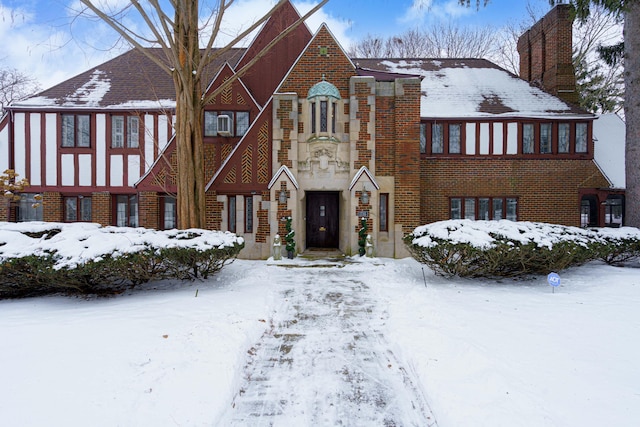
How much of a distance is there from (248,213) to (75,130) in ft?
26.9

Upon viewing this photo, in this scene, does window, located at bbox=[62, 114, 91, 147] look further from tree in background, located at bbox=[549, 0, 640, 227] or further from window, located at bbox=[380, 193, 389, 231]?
tree in background, located at bbox=[549, 0, 640, 227]

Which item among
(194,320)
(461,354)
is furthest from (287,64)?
(461,354)

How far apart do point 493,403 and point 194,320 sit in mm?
4147

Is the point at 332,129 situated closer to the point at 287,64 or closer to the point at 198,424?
the point at 287,64

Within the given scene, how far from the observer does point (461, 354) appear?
4.31m

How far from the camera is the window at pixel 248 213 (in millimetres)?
12141

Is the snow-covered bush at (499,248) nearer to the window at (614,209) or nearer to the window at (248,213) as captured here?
the window at (248,213)

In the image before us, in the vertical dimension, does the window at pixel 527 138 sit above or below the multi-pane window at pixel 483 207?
above

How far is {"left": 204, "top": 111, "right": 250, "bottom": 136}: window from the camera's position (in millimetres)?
13219

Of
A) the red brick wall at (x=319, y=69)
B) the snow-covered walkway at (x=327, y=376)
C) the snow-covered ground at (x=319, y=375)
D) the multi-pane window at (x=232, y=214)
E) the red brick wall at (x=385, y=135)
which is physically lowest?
the snow-covered walkway at (x=327, y=376)

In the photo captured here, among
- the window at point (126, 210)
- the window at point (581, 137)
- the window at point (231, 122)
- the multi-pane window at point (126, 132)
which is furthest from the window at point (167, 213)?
the window at point (581, 137)

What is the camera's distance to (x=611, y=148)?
48.5 feet

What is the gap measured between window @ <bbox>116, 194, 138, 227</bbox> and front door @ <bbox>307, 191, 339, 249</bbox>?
724cm

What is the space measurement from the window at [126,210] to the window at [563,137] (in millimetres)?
17110
